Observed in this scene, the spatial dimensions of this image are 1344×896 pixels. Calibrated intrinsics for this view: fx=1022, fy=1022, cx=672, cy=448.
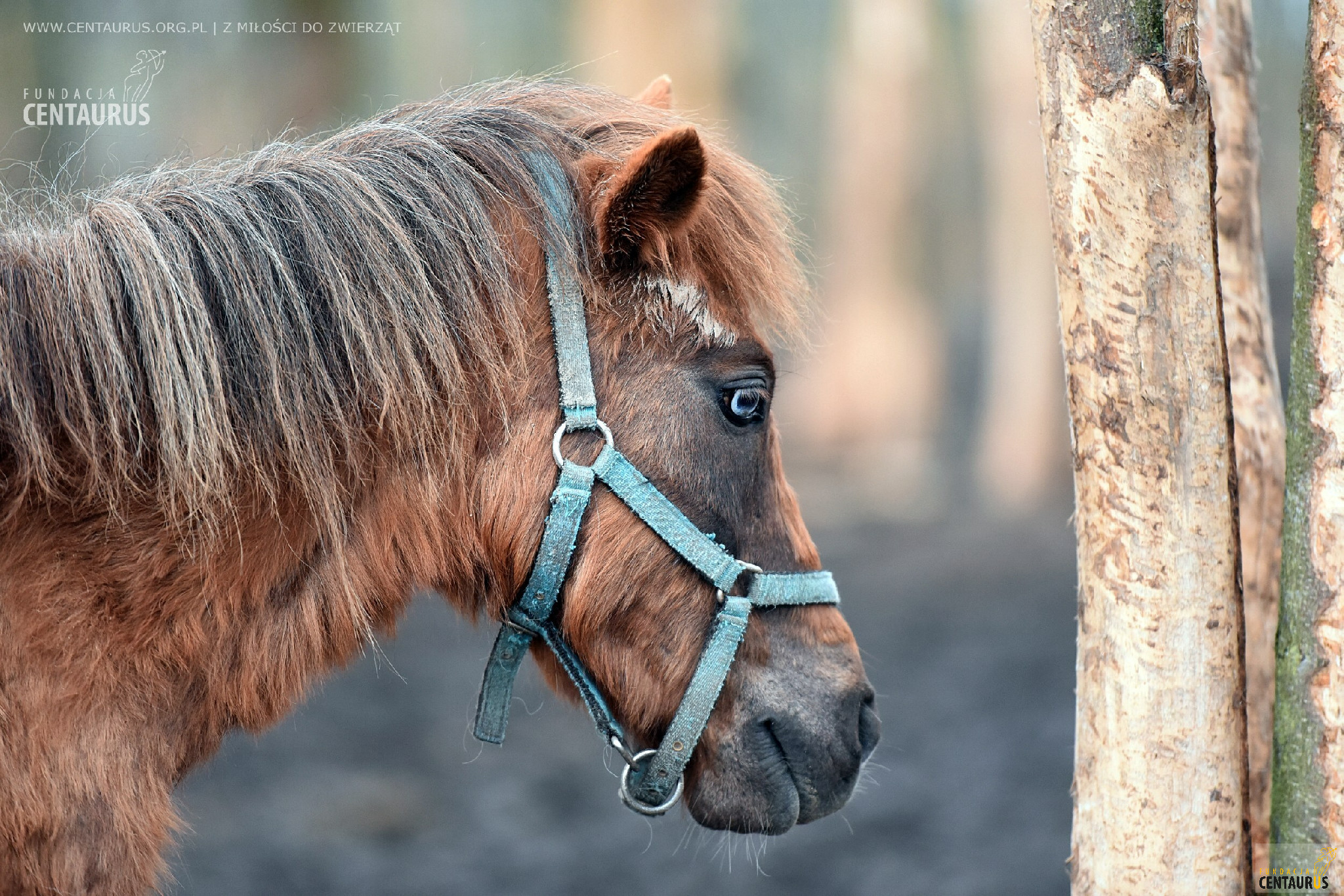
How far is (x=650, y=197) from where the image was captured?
206 centimetres

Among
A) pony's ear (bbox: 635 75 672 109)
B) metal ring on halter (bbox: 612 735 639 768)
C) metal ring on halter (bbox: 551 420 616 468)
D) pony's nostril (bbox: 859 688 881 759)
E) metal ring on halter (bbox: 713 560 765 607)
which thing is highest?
pony's ear (bbox: 635 75 672 109)

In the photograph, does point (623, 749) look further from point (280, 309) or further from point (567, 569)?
point (280, 309)

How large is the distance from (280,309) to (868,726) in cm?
156

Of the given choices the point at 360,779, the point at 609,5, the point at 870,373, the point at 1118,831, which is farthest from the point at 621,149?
the point at 870,373

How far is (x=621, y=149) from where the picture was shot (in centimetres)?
227

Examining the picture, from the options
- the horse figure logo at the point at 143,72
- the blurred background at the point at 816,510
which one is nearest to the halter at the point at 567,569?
the blurred background at the point at 816,510

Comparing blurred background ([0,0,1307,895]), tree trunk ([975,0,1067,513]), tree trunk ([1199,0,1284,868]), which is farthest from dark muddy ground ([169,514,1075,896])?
tree trunk ([975,0,1067,513])

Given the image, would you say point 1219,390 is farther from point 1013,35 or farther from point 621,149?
point 1013,35

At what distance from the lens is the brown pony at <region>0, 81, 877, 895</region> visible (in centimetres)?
186

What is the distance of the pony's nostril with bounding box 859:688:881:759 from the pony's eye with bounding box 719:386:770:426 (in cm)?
70

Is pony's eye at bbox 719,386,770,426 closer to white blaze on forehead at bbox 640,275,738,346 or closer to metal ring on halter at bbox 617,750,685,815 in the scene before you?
white blaze on forehead at bbox 640,275,738,346

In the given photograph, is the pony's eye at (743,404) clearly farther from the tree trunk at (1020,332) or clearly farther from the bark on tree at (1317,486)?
the tree trunk at (1020,332)

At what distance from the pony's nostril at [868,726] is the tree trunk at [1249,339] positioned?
824 mm

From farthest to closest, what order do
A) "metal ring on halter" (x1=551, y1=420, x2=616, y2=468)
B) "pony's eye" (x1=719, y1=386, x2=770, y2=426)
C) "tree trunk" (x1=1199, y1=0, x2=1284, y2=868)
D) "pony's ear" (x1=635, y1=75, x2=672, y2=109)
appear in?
"pony's ear" (x1=635, y1=75, x2=672, y2=109)
"tree trunk" (x1=1199, y1=0, x2=1284, y2=868)
"pony's eye" (x1=719, y1=386, x2=770, y2=426)
"metal ring on halter" (x1=551, y1=420, x2=616, y2=468)
